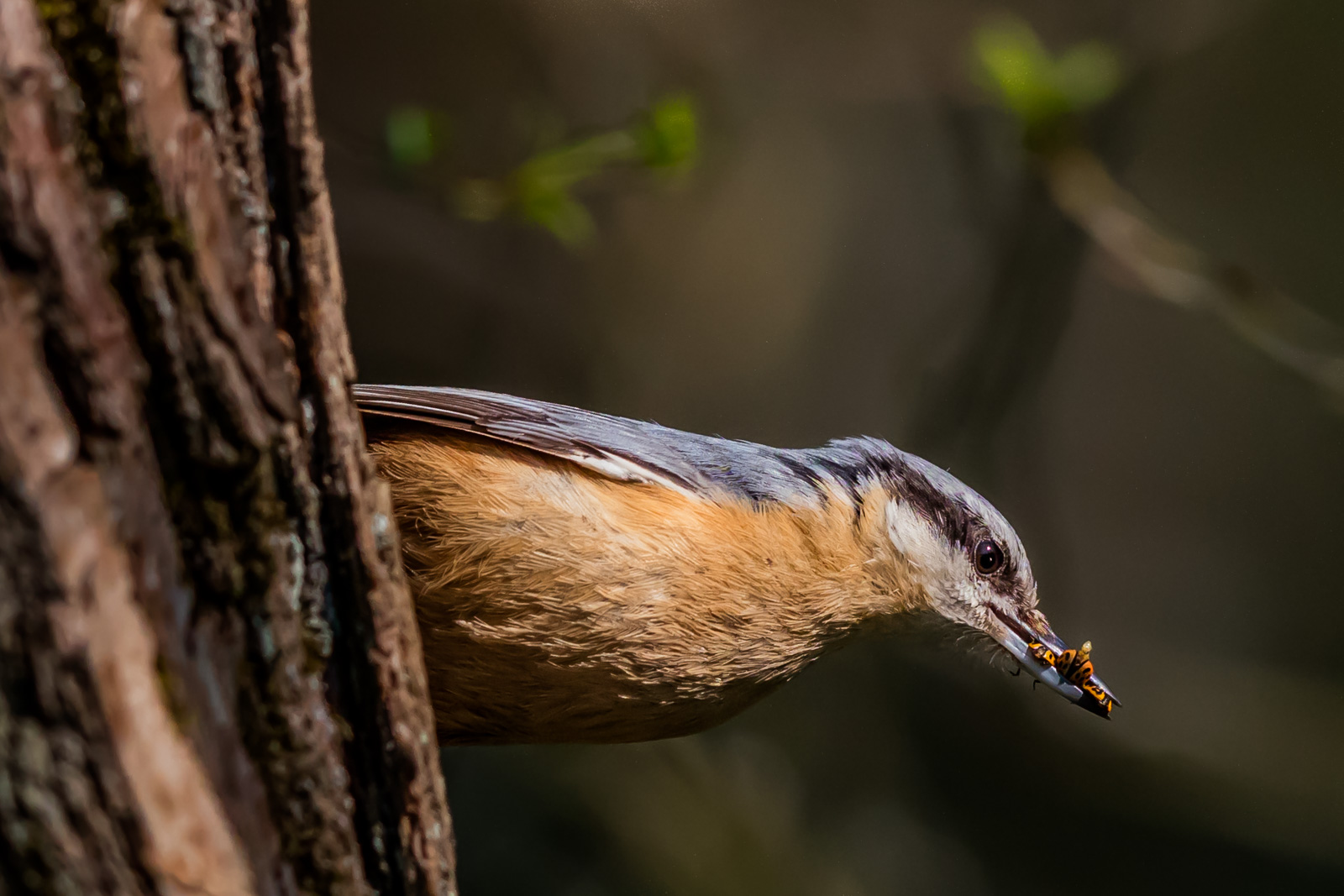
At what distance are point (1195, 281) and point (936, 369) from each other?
0.99 meters

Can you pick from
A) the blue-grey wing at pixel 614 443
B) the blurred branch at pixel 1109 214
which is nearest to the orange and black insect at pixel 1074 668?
the blue-grey wing at pixel 614 443

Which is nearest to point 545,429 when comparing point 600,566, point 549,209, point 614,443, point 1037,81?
point 614,443

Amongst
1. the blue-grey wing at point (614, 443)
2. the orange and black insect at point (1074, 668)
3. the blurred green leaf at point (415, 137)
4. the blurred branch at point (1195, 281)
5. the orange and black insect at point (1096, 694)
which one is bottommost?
the orange and black insect at point (1096, 694)

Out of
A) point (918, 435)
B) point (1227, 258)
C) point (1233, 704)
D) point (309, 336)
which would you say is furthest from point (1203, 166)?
point (309, 336)

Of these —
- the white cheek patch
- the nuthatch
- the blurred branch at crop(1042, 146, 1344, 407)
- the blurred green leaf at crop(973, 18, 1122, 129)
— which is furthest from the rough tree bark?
the blurred branch at crop(1042, 146, 1344, 407)

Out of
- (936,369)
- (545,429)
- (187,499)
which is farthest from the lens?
(936,369)

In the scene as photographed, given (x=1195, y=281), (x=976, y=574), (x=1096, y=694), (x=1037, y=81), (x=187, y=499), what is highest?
(x=1037, y=81)

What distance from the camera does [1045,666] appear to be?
1779 mm

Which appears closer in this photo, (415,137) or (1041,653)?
(1041,653)

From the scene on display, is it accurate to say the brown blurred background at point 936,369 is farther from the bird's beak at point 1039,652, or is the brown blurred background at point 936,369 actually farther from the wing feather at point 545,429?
the wing feather at point 545,429

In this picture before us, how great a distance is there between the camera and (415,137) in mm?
2010

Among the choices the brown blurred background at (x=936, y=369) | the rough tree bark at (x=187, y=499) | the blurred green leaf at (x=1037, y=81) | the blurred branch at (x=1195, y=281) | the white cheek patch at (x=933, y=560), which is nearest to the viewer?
the rough tree bark at (x=187, y=499)

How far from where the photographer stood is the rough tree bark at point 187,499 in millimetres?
632

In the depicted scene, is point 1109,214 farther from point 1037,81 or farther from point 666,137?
point 666,137
